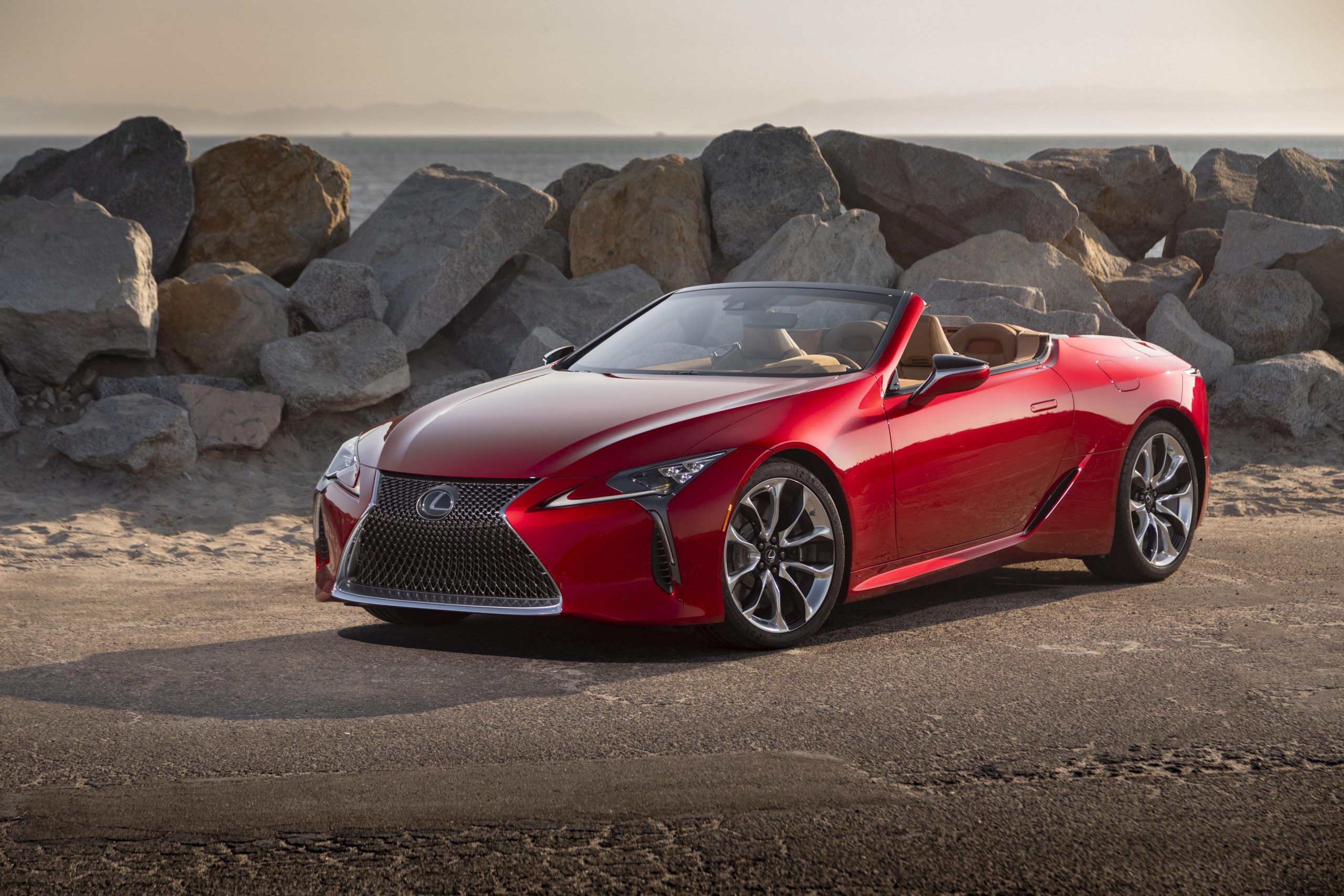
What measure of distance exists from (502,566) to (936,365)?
2.09m

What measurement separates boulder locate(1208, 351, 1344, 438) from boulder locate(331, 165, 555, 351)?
21.2 feet

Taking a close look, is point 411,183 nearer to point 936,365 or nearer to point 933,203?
point 933,203

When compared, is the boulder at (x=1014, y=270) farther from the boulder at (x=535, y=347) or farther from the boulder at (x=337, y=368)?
the boulder at (x=337, y=368)

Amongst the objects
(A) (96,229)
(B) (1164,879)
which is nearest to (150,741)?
(B) (1164,879)

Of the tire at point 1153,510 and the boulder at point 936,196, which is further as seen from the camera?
the boulder at point 936,196

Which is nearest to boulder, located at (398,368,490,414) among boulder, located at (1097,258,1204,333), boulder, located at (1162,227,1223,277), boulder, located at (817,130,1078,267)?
boulder, located at (817,130,1078,267)

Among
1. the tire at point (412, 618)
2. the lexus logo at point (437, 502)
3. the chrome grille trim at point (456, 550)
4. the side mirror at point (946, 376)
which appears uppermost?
the side mirror at point (946, 376)

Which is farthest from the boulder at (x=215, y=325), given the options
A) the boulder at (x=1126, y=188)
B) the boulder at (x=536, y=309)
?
the boulder at (x=1126, y=188)

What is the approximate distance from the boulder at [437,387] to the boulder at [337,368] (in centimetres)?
16

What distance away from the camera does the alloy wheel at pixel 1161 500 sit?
23.1ft

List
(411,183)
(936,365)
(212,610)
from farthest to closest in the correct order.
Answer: (411,183) → (212,610) → (936,365)

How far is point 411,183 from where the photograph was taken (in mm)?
14109

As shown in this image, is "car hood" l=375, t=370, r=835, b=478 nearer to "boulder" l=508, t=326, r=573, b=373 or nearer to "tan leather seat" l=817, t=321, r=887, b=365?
"tan leather seat" l=817, t=321, r=887, b=365

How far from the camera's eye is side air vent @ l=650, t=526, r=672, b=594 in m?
5.06
